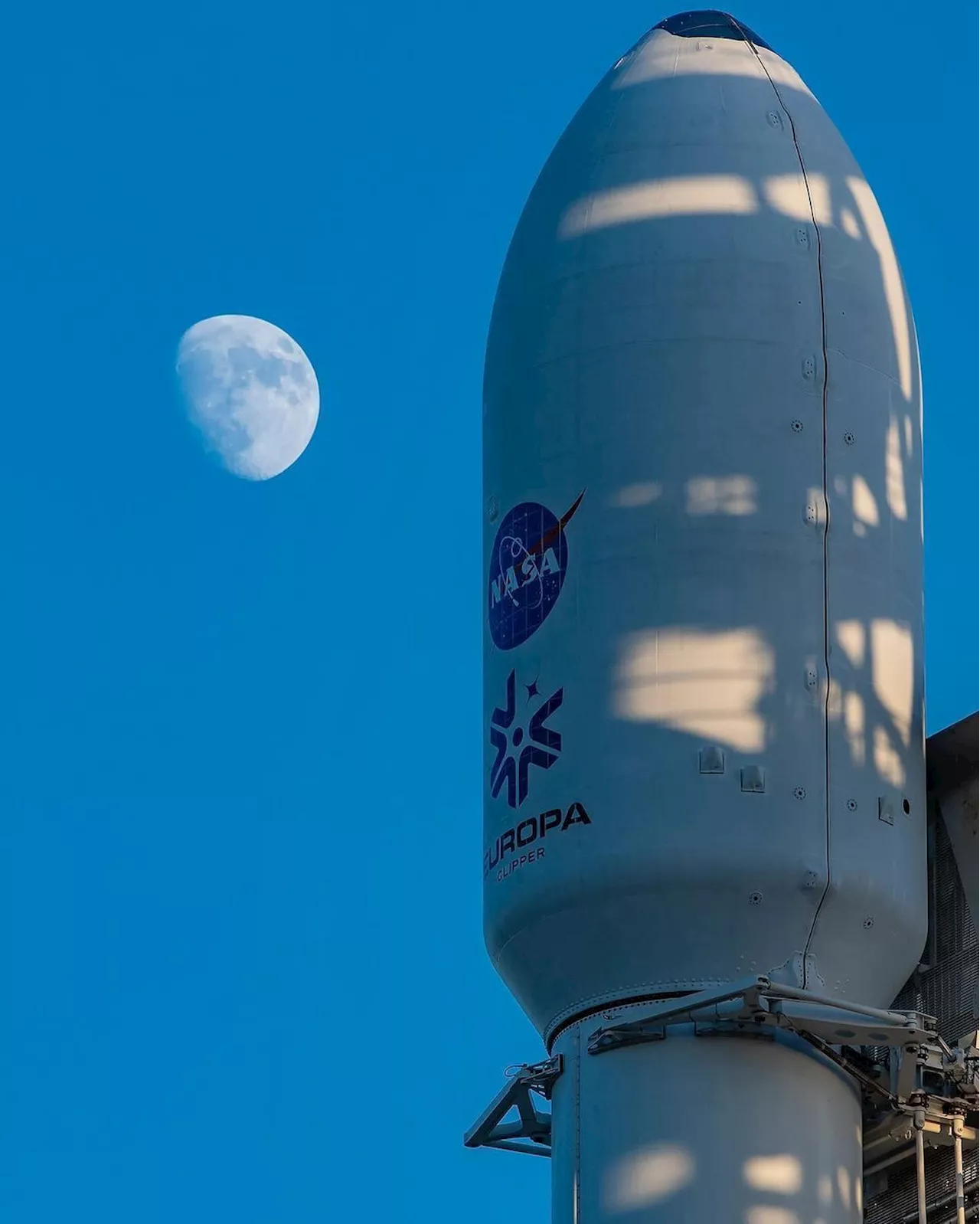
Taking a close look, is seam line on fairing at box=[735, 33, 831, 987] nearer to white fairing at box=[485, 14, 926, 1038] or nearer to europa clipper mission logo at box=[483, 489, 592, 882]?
white fairing at box=[485, 14, 926, 1038]

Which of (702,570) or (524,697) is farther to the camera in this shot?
(524,697)

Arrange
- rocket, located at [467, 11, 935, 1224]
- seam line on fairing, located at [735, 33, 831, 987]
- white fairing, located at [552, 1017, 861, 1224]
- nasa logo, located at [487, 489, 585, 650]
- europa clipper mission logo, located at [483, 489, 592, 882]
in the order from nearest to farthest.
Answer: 1. white fairing, located at [552, 1017, 861, 1224]
2. rocket, located at [467, 11, 935, 1224]
3. seam line on fairing, located at [735, 33, 831, 987]
4. europa clipper mission logo, located at [483, 489, 592, 882]
5. nasa logo, located at [487, 489, 585, 650]

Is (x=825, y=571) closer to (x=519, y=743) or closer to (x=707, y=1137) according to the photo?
(x=519, y=743)

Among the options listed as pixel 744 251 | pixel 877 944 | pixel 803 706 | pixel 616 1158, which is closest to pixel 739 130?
pixel 744 251

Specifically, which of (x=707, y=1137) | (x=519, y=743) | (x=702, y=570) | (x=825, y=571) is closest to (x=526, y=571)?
(x=519, y=743)

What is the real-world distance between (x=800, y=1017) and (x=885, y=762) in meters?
2.46

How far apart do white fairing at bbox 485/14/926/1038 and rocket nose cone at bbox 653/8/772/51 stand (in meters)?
0.82

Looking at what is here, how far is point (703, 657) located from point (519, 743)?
1738 mm

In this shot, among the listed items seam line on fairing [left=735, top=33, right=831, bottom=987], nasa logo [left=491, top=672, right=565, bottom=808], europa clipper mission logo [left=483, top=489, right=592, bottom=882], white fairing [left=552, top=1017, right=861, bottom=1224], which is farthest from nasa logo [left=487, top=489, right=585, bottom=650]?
white fairing [left=552, top=1017, right=861, bottom=1224]

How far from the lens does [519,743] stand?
23.0 meters

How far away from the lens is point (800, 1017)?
70.5 ft

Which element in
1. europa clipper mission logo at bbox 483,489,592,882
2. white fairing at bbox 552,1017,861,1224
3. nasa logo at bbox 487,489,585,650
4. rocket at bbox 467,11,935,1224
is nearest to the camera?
white fairing at bbox 552,1017,861,1224

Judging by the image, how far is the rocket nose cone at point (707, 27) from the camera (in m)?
25.8

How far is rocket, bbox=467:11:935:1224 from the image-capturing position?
21.7 metres
